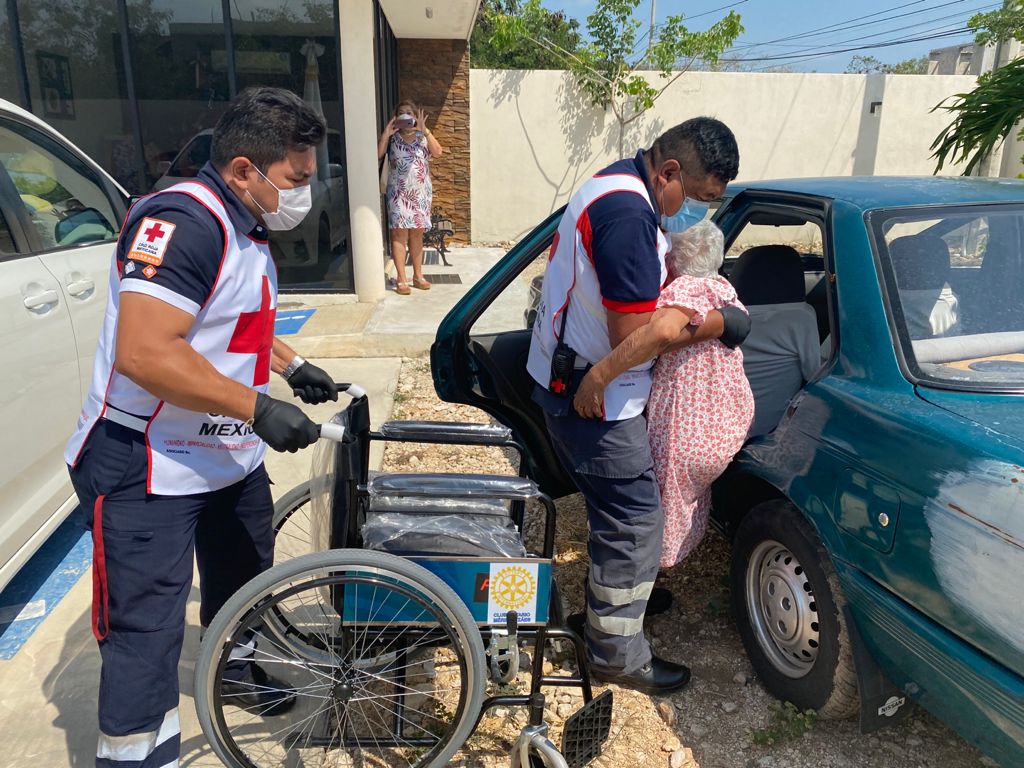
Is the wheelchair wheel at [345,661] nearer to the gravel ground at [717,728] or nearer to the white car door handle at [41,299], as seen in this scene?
the gravel ground at [717,728]

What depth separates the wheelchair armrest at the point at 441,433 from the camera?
8.14ft

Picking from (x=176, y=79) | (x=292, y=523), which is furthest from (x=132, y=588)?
(x=176, y=79)

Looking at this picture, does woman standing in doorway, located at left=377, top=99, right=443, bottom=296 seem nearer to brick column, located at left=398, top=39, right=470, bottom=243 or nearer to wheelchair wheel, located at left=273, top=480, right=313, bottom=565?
brick column, located at left=398, top=39, right=470, bottom=243

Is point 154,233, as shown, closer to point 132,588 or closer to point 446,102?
point 132,588

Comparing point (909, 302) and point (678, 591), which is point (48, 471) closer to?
point (678, 591)

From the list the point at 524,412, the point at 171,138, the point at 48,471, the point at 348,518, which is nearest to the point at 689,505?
the point at 524,412

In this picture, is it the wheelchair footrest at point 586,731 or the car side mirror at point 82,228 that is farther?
the car side mirror at point 82,228

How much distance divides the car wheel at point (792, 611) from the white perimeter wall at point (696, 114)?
9938 millimetres

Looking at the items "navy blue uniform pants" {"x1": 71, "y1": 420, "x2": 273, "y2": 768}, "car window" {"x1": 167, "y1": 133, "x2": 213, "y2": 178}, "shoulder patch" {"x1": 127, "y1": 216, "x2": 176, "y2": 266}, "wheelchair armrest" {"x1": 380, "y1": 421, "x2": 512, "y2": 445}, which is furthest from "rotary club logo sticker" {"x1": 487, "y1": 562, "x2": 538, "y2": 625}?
"car window" {"x1": 167, "y1": 133, "x2": 213, "y2": 178}

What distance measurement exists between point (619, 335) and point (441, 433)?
2.22ft

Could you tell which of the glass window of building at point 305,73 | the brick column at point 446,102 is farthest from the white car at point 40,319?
the brick column at point 446,102

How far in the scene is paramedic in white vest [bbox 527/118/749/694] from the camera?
214 cm

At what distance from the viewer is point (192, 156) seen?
7234mm

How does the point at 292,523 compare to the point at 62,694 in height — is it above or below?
above
